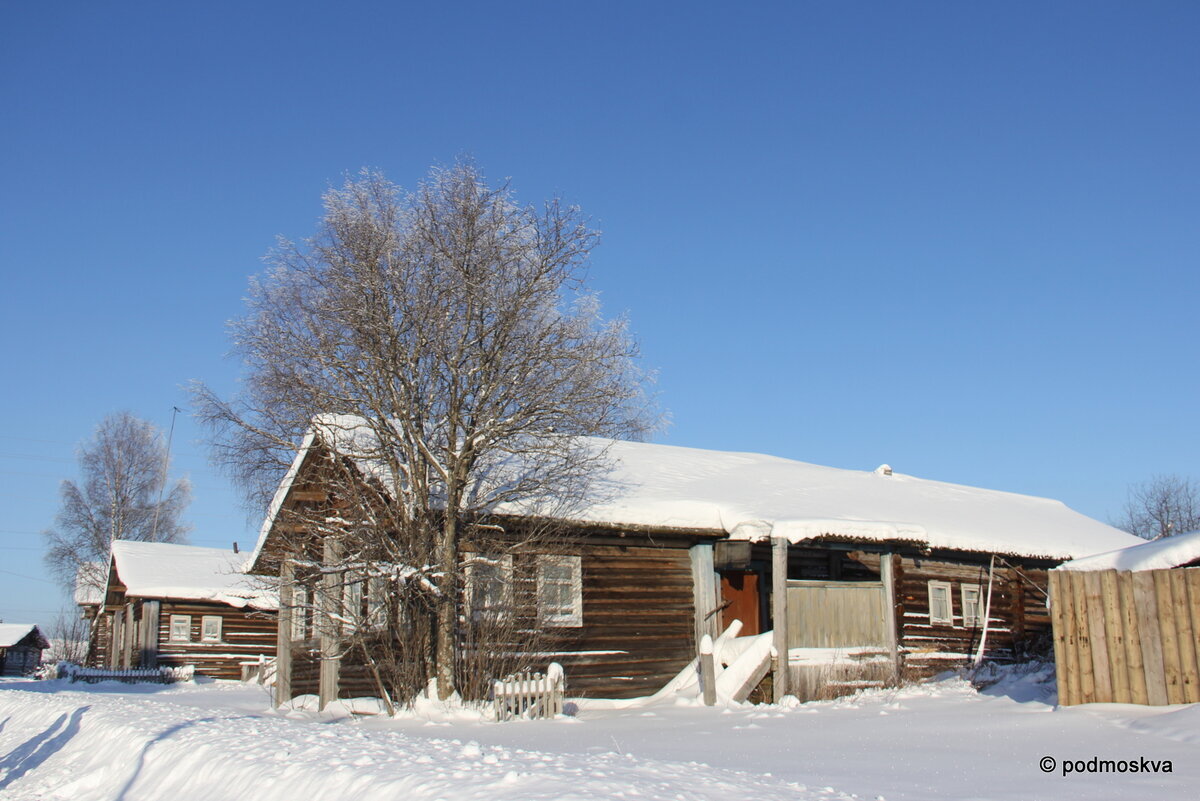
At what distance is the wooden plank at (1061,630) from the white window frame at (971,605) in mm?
10232

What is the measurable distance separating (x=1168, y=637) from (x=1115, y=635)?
641mm

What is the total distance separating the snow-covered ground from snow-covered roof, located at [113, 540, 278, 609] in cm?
2087

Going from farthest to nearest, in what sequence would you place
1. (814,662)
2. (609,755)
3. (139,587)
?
(139,587) → (814,662) → (609,755)

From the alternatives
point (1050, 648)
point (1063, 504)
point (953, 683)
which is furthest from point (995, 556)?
point (1063, 504)

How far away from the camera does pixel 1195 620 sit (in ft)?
39.2

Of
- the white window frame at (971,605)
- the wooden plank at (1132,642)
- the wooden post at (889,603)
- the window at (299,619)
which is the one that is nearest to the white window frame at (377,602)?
the window at (299,619)

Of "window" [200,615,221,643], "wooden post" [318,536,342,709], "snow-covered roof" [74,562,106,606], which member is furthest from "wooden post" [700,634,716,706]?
"snow-covered roof" [74,562,106,606]

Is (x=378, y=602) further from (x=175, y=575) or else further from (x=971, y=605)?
(x=175, y=575)

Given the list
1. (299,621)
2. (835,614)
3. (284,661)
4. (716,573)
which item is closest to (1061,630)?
(835,614)

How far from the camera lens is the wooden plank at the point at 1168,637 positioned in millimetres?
11961

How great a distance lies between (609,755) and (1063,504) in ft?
89.0

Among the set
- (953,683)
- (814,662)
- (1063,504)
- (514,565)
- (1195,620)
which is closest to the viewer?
(1195,620)

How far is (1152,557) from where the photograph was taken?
1295 cm

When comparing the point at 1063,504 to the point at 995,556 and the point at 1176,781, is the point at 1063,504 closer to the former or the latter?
the point at 995,556
